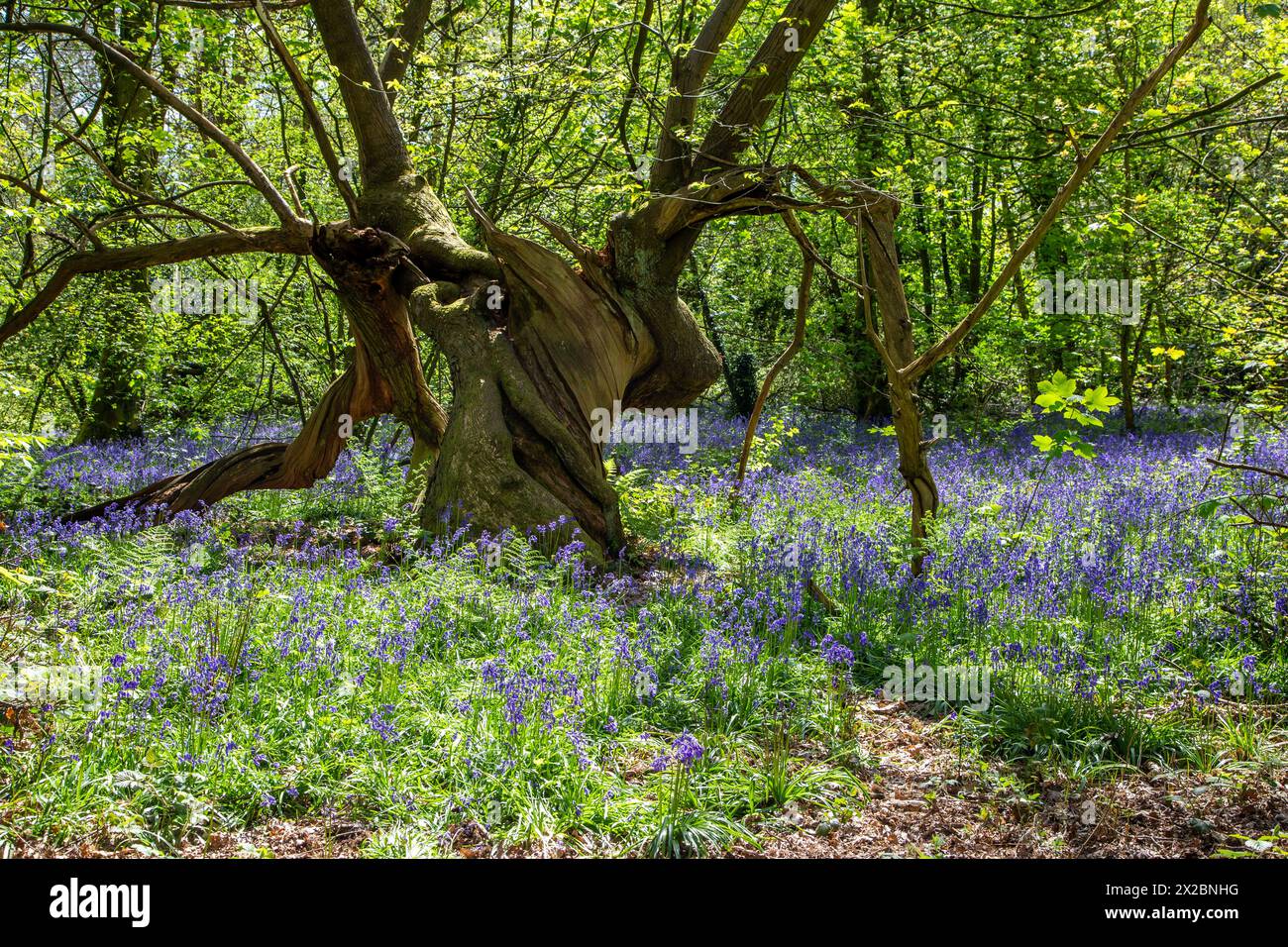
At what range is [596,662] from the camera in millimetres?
4918

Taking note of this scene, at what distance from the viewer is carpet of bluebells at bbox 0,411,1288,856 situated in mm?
3773

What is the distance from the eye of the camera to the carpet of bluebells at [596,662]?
377 cm

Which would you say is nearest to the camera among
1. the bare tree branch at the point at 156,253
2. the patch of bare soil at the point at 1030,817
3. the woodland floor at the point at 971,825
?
the woodland floor at the point at 971,825

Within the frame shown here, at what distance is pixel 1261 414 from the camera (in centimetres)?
581

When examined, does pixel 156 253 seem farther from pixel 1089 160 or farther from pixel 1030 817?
pixel 1030 817

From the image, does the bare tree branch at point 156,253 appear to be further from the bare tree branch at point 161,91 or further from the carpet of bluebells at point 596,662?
the carpet of bluebells at point 596,662

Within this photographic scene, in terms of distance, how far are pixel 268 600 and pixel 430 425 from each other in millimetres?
3763

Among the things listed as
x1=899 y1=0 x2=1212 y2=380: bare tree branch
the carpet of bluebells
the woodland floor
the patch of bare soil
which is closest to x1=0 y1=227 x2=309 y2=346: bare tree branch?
the carpet of bluebells

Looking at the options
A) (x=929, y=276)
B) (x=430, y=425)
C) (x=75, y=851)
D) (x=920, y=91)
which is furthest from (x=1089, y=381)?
(x=75, y=851)

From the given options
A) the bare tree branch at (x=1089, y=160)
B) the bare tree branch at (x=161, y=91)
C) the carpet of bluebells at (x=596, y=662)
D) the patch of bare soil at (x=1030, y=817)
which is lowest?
the patch of bare soil at (x=1030, y=817)

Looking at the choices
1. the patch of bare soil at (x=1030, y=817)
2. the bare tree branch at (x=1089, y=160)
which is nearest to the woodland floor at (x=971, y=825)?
the patch of bare soil at (x=1030, y=817)

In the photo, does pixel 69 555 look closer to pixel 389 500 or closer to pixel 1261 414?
pixel 389 500

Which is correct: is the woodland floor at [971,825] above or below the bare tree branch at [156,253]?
below

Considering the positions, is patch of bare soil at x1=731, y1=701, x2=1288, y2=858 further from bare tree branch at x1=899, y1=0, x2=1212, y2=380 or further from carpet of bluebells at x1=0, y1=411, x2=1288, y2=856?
bare tree branch at x1=899, y1=0, x2=1212, y2=380
